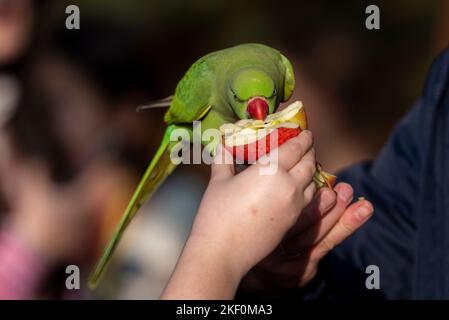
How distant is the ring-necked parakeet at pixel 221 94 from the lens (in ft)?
3.98

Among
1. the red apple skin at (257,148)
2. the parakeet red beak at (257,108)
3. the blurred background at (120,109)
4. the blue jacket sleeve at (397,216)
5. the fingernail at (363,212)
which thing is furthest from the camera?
the blurred background at (120,109)

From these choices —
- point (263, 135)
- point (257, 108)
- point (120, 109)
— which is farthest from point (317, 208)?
point (120, 109)

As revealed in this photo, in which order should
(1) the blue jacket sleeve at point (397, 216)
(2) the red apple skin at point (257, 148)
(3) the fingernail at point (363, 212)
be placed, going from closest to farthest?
1. (2) the red apple skin at point (257, 148)
2. (3) the fingernail at point (363, 212)
3. (1) the blue jacket sleeve at point (397, 216)

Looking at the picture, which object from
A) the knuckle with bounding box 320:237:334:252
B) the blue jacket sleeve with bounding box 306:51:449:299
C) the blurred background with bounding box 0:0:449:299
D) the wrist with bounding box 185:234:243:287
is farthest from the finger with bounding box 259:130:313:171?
the blurred background with bounding box 0:0:449:299

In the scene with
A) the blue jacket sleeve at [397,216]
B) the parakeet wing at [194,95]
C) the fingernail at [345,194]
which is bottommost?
the blue jacket sleeve at [397,216]

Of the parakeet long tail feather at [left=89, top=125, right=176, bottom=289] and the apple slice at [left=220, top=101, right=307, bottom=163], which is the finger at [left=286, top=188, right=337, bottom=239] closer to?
the apple slice at [left=220, top=101, right=307, bottom=163]

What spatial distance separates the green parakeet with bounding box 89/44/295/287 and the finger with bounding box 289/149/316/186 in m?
0.30

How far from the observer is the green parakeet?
121 cm

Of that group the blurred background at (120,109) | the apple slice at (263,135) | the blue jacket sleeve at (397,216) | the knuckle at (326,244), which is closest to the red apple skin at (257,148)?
the apple slice at (263,135)

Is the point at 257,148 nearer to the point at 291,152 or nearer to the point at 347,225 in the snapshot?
the point at 291,152

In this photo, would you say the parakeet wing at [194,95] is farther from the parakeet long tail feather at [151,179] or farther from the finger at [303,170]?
the finger at [303,170]

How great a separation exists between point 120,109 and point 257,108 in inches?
44.6
